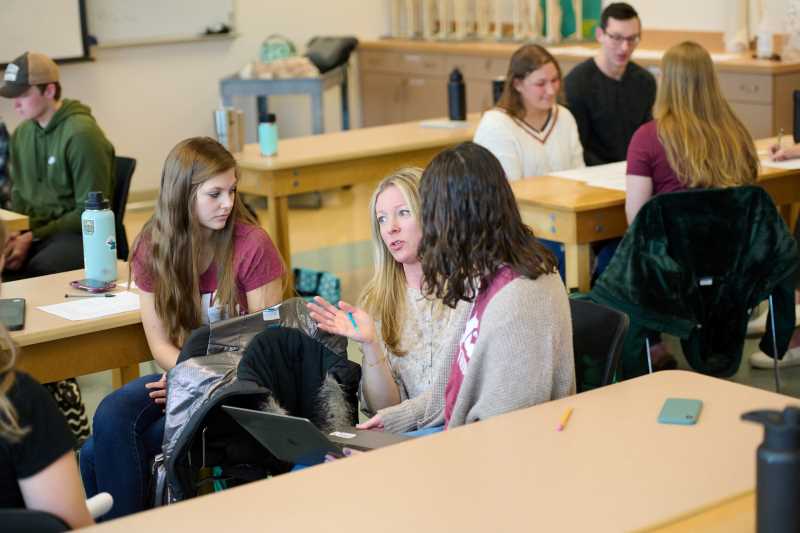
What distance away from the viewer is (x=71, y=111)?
436 centimetres

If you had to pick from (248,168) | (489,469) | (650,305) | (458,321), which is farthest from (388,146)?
(489,469)

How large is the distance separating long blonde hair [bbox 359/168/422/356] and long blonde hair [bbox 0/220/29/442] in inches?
39.7

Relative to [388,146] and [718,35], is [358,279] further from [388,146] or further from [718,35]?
[718,35]

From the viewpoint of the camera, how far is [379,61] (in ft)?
27.0

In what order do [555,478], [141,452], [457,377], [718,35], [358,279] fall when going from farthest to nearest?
[718,35]
[358,279]
[141,452]
[457,377]
[555,478]

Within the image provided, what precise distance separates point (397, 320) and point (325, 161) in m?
2.59

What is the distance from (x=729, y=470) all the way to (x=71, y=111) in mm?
3192

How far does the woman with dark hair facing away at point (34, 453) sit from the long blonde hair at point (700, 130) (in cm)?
253

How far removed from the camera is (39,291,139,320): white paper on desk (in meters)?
3.01

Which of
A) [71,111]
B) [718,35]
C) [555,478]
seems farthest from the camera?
[718,35]

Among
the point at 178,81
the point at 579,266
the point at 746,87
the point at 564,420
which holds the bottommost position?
the point at 579,266

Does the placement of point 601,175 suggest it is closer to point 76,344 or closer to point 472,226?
point 76,344

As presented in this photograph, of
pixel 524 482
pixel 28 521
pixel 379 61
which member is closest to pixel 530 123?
pixel 524 482

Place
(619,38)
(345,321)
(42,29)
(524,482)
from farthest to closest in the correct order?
(42,29) < (619,38) < (345,321) < (524,482)
